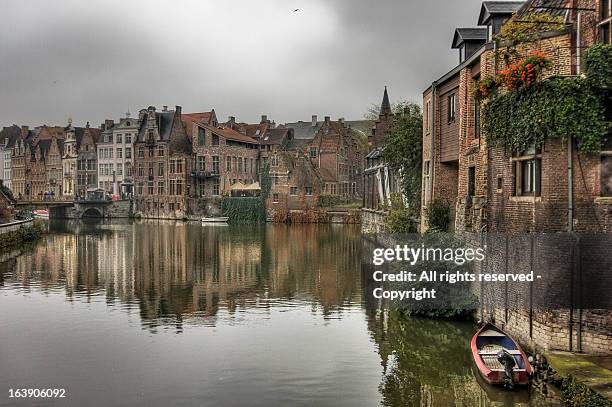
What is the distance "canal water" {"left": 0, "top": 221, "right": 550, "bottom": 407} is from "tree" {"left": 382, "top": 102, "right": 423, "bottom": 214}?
488cm

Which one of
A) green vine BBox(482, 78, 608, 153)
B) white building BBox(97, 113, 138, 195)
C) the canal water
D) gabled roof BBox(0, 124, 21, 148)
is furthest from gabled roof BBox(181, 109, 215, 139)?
green vine BBox(482, 78, 608, 153)

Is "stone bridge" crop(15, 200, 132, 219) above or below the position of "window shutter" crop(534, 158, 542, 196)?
below

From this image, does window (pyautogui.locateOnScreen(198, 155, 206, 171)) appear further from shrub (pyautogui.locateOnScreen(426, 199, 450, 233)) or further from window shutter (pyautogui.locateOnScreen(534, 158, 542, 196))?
window shutter (pyautogui.locateOnScreen(534, 158, 542, 196))

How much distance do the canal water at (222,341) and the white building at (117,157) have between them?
5970 centimetres

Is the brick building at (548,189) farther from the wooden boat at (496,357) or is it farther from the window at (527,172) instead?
the wooden boat at (496,357)

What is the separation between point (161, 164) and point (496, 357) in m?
77.5

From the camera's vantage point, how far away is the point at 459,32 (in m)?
25.2

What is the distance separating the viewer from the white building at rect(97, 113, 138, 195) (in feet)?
305

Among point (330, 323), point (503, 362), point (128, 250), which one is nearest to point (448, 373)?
point (503, 362)

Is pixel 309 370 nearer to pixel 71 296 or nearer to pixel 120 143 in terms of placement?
pixel 71 296

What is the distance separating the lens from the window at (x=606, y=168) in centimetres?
1424

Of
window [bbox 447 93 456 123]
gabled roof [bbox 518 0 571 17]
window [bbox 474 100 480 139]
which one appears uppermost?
gabled roof [bbox 518 0 571 17]

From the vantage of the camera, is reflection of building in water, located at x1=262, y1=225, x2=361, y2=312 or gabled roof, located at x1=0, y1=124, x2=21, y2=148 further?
gabled roof, located at x1=0, y1=124, x2=21, y2=148

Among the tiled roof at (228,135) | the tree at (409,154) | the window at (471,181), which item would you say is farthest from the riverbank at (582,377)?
the tiled roof at (228,135)
